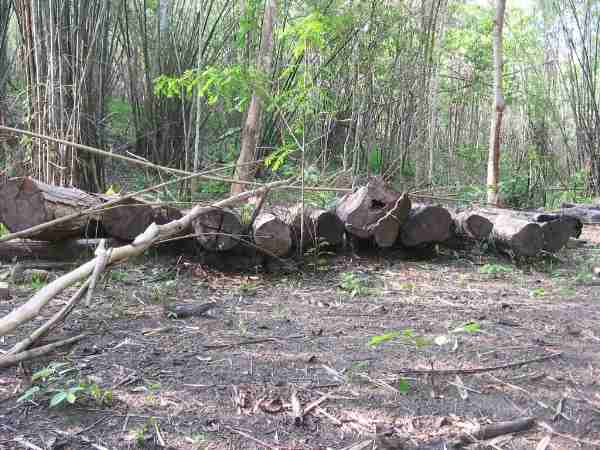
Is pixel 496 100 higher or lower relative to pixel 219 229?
higher

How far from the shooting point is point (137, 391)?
1.50m

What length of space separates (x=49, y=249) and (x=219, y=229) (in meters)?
1.03

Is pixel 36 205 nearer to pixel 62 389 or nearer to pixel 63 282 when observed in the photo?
pixel 63 282

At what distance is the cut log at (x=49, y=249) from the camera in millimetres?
3041

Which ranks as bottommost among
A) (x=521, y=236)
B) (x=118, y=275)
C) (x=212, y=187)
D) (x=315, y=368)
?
(x=315, y=368)

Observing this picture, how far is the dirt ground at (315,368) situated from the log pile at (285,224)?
339 mm

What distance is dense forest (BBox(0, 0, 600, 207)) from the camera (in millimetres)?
3730

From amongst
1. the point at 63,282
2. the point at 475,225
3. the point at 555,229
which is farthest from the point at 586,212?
the point at 63,282

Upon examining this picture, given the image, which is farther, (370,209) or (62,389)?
(370,209)

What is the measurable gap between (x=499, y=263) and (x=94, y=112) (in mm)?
3752

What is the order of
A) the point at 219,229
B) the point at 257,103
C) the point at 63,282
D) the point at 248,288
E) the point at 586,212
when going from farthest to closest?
the point at 586,212, the point at 257,103, the point at 219,229, the point at 248,288, the point at 63,282

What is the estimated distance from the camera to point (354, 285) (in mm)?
2820

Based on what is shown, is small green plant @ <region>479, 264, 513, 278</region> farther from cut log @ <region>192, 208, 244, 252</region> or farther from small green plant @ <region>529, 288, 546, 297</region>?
cut log @ <region>192, 208, 244, 252</region>

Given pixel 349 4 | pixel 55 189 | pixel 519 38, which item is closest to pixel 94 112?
pixel 55 189
